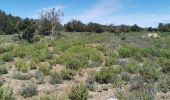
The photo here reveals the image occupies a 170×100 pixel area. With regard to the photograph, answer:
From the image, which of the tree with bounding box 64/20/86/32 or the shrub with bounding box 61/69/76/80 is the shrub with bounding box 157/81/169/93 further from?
the tree with bounding box 64/20/86/32

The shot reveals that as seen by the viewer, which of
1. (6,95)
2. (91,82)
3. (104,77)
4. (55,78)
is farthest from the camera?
(55,78)

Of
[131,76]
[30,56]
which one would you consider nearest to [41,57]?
[30,56]

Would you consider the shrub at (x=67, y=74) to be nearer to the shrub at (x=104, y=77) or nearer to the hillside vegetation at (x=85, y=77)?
the hillside vegetation at (x=85, y=77)

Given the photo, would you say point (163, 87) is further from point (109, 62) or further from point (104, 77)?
point (109, 62)

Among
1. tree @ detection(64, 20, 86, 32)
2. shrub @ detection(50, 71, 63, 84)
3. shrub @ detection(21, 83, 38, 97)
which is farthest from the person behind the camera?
tree @ detection(64, 20, 86, 32)

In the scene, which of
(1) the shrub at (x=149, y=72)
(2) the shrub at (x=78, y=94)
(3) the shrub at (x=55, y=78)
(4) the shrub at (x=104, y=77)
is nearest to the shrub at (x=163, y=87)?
(1) the shrub at (x=149, y=72)

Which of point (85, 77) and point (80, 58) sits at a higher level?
point (80, 58)

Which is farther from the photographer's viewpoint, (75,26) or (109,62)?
(75,26)

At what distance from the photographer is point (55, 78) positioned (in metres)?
14.7

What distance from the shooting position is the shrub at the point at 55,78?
46.9ft

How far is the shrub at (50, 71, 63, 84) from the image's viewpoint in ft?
46.9

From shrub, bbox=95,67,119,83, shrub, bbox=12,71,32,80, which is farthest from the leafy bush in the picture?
shrub, bbox=12,71,32,80

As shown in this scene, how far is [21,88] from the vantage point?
13.2 meters

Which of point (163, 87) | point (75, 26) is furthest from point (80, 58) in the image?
point (75, 26)
